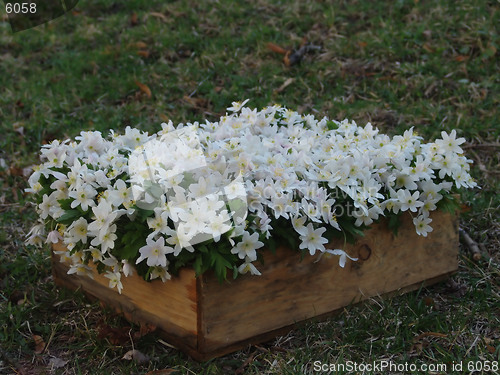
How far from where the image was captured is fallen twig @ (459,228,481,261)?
10.9ft

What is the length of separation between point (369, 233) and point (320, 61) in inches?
105

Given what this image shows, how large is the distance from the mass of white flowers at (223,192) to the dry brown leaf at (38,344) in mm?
337

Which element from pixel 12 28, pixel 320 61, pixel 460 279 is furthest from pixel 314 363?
pixel 12 28

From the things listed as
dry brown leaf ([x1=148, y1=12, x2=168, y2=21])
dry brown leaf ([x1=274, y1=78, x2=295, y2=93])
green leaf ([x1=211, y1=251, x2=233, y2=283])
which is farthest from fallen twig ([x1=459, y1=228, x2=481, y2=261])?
dry brown leaf ([x1=148, y1=12, x2=168, y2=21])

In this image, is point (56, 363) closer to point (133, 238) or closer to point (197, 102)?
point (133, 238)

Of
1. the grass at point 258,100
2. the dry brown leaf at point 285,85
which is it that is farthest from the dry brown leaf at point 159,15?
the dry brown leaf at point 285,85

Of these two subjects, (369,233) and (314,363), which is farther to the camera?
(369,233)

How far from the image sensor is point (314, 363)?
250 centimetres

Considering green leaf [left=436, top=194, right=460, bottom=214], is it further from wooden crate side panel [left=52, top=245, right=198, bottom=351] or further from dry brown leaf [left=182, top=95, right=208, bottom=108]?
dry brown leaf [left=182, top=95, right=208, bottom=108]

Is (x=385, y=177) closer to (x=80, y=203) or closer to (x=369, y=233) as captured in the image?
(x=369, y=233)

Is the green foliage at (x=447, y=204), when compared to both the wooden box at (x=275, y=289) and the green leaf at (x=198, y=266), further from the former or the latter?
the green leaf at (x=198, y=266)

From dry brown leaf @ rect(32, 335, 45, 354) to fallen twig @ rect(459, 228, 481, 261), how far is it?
6.87 ft

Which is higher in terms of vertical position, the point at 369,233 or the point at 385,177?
the point at 385,177

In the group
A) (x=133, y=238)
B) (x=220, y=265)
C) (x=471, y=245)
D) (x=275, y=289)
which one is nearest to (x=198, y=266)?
(x=220, y=265)
